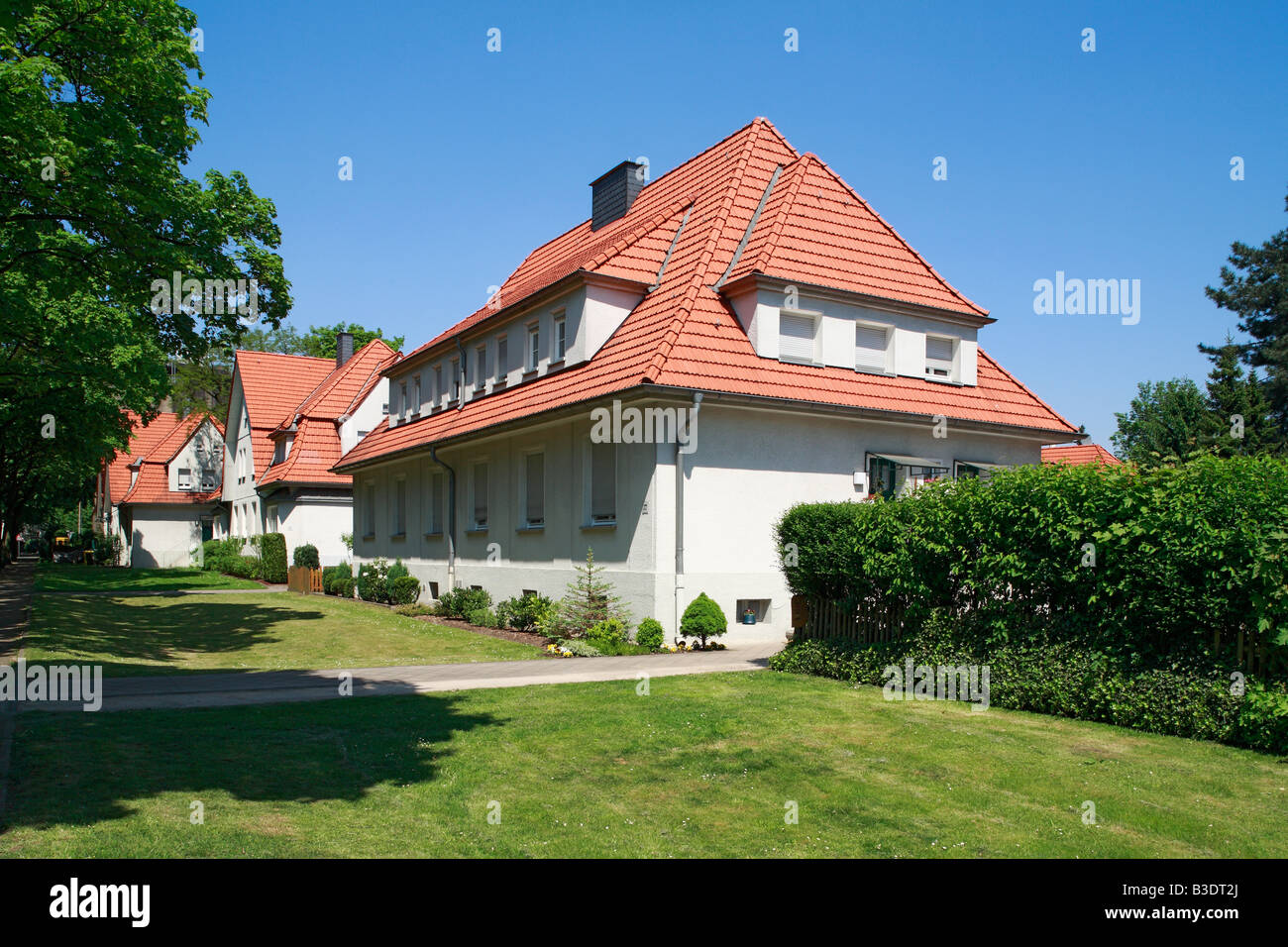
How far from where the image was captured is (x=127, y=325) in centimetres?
1764

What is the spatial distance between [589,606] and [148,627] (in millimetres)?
9920

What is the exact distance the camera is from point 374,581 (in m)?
29.6

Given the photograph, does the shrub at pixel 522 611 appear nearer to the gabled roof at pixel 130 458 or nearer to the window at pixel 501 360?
the window at pixel 501 360

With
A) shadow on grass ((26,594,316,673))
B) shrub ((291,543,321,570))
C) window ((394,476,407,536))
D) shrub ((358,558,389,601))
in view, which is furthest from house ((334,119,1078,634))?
shrub ((291,543,321,570))

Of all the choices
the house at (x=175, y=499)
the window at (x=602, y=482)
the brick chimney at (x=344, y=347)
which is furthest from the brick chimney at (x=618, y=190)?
the house at (x=175, y=499)

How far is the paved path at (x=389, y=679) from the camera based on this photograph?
36.6 ft

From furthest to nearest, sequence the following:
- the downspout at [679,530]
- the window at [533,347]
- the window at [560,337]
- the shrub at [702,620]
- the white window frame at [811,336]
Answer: the window at [533,347] < the window at [560,337] < the white window frame at [811,336] < the downspout at [679,530] < the shrub at [702,620]

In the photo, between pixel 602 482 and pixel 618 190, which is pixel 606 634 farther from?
pixel 618 190

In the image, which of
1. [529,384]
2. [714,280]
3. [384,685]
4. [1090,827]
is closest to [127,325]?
[529,384]

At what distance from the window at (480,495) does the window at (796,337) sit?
29.5 feet

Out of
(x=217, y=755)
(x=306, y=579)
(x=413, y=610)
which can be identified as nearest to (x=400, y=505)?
(x=413, y=610)

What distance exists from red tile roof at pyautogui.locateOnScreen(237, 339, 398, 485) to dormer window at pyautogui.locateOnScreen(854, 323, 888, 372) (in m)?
23.1

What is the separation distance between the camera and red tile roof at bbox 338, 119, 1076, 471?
17.6 meters

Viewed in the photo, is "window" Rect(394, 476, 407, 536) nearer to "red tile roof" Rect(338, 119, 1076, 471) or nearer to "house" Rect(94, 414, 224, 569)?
"red tile roof" Rect(338, 119, 1076, 471)
